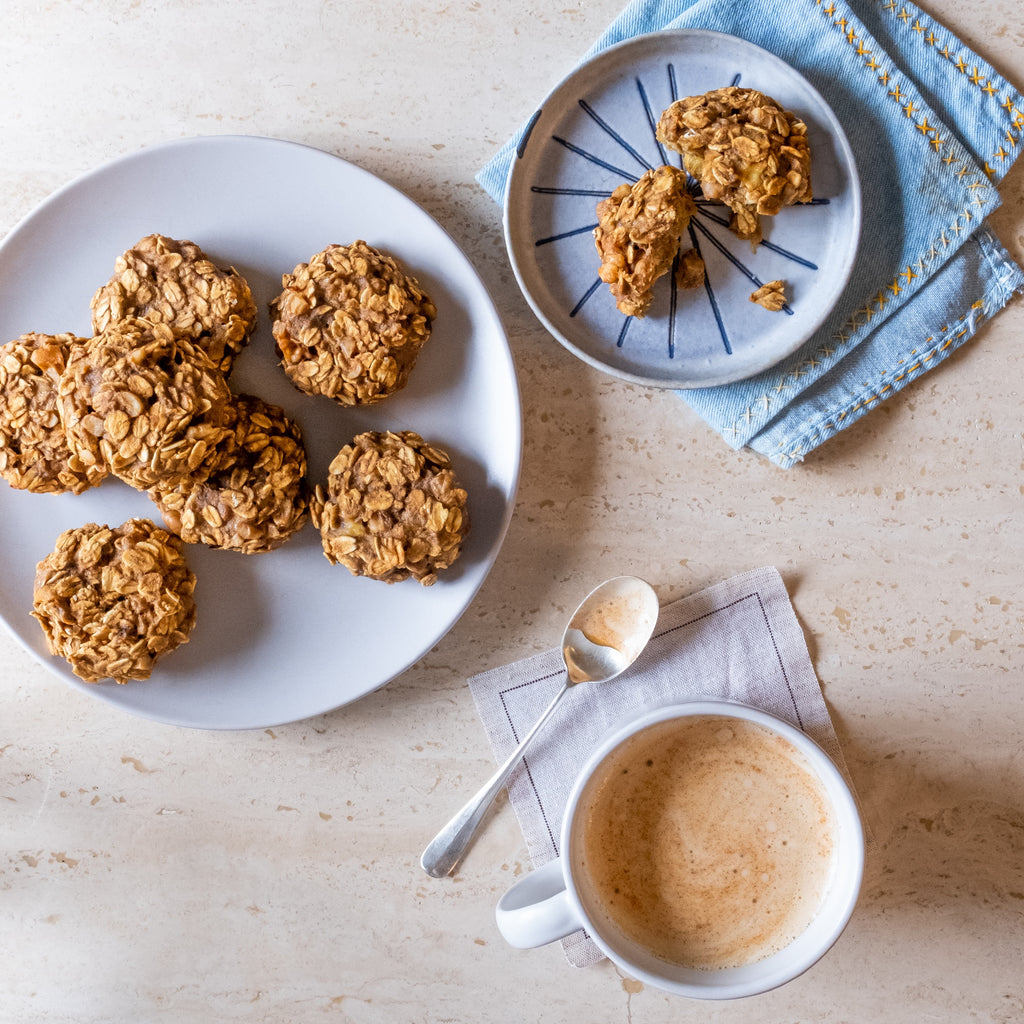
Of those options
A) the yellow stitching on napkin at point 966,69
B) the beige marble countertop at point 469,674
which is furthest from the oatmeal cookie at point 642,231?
the yellow stitching on napkin at point 966,69

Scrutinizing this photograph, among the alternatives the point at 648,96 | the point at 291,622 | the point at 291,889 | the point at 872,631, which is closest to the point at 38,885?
the point at 291,889

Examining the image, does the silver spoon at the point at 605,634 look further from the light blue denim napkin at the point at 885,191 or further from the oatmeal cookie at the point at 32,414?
the oatmeal cookie at the point at 32,414

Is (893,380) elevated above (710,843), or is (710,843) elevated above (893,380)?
(893,380)

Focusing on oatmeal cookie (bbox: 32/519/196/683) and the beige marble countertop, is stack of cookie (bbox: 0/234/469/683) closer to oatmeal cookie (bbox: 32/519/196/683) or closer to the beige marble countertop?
oatmeal cookie (bbox: 32/519/196/683)

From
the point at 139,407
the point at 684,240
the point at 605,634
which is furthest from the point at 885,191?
the point at 139,407

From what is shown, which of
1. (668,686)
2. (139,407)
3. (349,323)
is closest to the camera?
(139,407)

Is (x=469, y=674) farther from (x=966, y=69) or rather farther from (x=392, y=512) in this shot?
(x=966, y=69)
